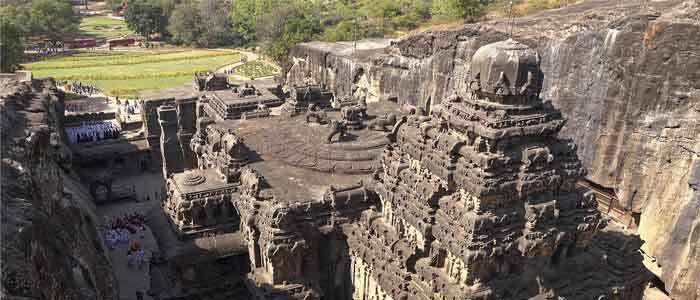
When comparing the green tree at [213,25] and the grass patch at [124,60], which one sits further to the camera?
the green tree at [213,25]

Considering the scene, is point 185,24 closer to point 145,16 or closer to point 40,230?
point 145,16

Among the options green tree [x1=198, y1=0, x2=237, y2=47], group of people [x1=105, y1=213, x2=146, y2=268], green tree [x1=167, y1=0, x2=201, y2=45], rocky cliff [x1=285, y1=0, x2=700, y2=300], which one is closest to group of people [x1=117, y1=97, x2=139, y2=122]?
group of people [x1=105, y1=213, x2=146, y2=268]

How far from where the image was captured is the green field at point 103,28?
110 m

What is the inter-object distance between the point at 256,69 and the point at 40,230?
67.4 m

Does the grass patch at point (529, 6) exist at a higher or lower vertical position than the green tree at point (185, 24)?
higher

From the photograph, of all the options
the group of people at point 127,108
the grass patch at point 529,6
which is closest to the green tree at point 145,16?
the group of people at point 127,108

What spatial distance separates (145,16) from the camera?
97.4 metres

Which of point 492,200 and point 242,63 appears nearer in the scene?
point 492,200

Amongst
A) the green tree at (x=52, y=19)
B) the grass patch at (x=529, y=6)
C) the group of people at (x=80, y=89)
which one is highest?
the grass patch at (x=529, y=6)

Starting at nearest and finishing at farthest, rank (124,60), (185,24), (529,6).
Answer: (529,6) → (124,60) → (185,24)

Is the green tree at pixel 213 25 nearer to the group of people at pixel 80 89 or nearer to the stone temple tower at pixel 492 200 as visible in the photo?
the group of people at pixel 80 89

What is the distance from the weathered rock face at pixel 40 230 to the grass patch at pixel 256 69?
5264 cm

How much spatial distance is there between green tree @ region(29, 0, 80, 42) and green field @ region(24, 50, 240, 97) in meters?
7.94

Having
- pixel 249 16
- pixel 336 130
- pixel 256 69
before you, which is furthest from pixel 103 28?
pixel 336 130
